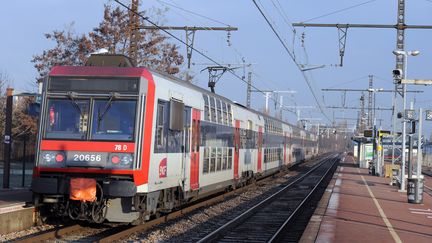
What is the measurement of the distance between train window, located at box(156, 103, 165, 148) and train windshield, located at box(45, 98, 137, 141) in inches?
32.2

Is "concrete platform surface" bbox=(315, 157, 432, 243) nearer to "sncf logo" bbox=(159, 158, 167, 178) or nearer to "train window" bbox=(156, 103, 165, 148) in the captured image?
"sncf logo" bbox=(159, 158, 167, 178)

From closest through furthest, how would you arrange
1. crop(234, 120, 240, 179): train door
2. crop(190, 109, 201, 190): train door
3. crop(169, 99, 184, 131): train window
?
crop(169, 99, 184, 131): train window < crop(190, 109, 201, 190): train door < crop(234, 120, 240, 179): train door

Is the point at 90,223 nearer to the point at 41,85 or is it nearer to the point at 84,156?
the point at 84,156

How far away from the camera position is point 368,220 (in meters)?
14.9

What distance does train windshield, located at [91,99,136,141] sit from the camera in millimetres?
11734

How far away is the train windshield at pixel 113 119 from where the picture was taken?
11734 millimetres

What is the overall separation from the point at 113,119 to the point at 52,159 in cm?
143

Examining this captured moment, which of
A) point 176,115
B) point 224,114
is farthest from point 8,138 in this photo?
point 224,114

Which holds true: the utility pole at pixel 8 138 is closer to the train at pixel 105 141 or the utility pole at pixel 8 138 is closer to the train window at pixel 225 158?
the train at pixel 105 141

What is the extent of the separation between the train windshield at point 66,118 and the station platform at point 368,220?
493 centimetres

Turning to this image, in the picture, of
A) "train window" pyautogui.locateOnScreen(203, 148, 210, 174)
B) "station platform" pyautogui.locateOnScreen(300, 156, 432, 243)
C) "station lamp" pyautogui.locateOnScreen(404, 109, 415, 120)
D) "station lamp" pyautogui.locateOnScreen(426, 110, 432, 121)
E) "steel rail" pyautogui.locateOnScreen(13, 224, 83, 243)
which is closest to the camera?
"steel rail" pyautogui.locateOnScreen(13, 224, 83, 243)

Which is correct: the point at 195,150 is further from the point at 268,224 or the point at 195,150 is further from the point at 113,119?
the point at 113,119

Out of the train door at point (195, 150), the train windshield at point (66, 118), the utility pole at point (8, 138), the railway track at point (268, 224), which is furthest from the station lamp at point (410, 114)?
the train windshield at point (66, 118)

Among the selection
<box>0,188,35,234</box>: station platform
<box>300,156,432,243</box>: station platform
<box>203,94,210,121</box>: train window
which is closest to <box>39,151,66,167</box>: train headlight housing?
<box>0,188,35,234</box>: station platform
